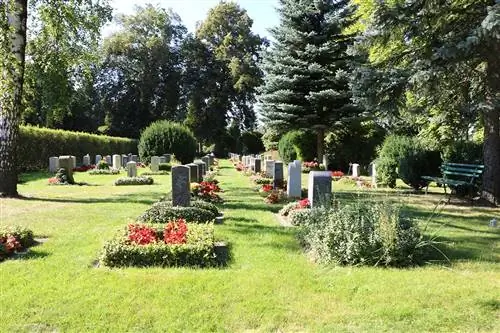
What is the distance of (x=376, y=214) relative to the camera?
7.49 m

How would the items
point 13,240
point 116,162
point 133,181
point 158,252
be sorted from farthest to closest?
point 116,162 → point 133,181 → point 13,240 → point 158,252

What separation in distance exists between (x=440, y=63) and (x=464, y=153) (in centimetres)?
319

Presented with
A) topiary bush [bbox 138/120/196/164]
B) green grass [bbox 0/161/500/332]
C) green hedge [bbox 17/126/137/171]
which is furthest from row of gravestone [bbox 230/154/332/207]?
green hedge [bbox 17/126/137/171]

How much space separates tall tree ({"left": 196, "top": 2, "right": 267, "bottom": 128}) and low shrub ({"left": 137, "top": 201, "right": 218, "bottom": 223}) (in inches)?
1794

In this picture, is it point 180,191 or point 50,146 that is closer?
point 180,191

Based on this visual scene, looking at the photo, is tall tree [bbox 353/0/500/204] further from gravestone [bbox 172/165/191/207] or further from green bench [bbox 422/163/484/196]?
gravestone [bbox 172/165/191/207]

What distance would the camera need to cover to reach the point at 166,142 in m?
31.4

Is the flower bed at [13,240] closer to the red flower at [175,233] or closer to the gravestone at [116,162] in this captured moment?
the red flower at [175,233]

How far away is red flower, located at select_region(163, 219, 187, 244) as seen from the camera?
280 inches

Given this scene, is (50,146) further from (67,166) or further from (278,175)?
(278,175)

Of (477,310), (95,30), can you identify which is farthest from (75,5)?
(477,310)

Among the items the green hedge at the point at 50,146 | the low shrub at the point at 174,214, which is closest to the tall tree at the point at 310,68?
the green hedge at the point at 50,146

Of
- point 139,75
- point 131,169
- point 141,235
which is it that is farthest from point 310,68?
point 139,75

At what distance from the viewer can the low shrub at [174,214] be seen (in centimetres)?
916
